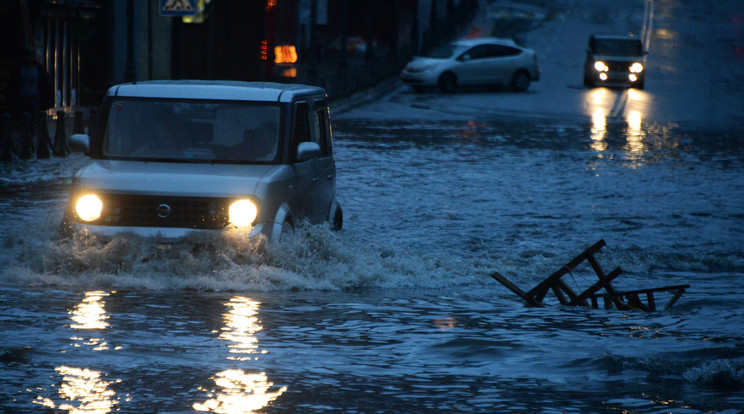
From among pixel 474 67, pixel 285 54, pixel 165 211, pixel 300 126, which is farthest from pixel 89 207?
pixel 285 54

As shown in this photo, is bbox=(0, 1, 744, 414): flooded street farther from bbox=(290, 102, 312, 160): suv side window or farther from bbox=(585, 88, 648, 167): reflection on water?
bbox=(585, 88, 648, 167): reflection on water

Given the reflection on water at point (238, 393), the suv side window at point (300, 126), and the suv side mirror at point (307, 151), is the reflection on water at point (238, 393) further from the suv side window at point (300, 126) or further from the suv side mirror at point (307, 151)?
the suv side window at point (300, 126)

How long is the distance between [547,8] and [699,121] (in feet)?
143

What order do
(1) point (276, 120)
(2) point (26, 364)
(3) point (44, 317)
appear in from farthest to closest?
(1) point (276, 120)
(3) point (44, 317)
(2) point (26, 364)

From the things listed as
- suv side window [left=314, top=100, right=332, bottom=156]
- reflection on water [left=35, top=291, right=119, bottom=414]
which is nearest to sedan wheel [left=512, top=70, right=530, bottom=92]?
suv side window [left=314, top=100, right=332, bottom=156]

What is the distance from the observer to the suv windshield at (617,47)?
4272 cm

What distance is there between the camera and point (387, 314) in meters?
9.31

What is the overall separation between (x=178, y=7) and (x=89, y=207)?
1145cm

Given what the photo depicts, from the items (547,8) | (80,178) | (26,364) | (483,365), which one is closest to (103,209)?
(80,178)

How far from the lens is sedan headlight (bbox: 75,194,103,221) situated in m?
9.94

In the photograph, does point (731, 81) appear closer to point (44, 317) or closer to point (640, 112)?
point (640, 112)

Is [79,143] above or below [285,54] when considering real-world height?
above

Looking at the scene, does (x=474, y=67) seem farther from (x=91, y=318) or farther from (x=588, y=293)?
(x=91, y=318)

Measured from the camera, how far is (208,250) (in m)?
9.91
